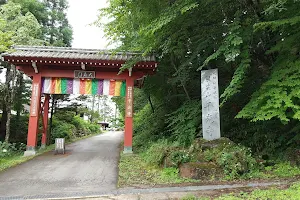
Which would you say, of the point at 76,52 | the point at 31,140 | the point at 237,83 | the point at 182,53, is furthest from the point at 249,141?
the point at 31,140

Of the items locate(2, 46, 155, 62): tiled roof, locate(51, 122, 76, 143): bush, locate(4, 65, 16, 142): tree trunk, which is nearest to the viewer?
locate(2, 46, 155, 62): tiled roof

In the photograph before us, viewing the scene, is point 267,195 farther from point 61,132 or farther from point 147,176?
point 61,132

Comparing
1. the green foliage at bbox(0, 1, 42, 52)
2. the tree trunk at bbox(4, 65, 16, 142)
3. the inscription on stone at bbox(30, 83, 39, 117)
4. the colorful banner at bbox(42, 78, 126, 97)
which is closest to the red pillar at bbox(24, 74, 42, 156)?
the inscription on stone at bbox(30, 83, 39, 117)

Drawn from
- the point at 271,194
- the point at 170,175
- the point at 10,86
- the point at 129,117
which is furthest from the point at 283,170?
the point at 10,86

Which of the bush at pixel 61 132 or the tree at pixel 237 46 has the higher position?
the tree at pixel 237 46

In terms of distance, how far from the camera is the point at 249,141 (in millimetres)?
7754

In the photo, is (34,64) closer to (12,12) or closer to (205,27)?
(12,12)

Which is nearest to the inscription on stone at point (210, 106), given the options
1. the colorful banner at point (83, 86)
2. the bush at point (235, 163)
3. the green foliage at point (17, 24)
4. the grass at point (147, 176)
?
the bush at point (235, 163)

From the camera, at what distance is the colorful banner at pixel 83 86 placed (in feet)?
36.2

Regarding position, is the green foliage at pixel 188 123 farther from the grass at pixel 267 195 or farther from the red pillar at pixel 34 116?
the red pillar at pixel 34 116

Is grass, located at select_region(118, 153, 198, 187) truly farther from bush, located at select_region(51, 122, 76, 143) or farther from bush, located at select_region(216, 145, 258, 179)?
bush, located at select_region(51, 122, 76, 143)

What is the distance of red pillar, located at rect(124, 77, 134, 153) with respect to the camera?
10.6 m

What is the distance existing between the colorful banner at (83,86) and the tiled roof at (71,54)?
4.21 ft

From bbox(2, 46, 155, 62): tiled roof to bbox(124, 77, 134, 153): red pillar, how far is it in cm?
127
